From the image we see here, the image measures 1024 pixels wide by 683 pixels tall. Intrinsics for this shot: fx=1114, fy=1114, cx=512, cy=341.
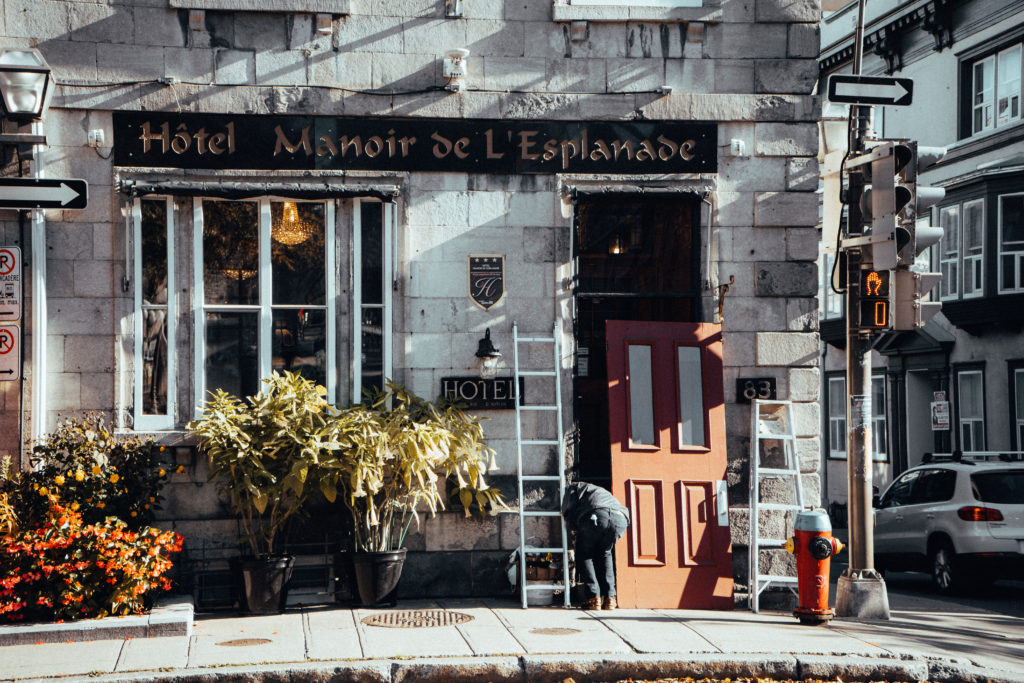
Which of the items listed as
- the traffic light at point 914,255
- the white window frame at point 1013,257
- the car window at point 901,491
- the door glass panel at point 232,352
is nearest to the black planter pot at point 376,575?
the door glass panel at point 232,352

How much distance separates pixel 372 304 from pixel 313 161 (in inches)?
57.2

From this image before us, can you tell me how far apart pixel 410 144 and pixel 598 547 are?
415cm

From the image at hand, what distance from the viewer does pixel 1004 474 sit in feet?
44.8

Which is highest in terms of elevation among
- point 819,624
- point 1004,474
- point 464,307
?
point 464,307

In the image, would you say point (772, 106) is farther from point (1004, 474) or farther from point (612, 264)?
point (1004, 474)

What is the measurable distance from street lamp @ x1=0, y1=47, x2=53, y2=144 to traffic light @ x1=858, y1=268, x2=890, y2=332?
24.1 ft

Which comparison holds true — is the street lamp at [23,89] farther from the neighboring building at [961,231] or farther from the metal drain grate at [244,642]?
the neighboring building at [961,231]

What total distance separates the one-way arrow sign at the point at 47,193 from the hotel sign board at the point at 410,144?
1843 millimetres

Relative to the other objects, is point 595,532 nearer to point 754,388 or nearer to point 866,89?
point 754,388

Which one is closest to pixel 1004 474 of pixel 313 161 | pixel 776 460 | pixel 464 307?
pixel 776 460

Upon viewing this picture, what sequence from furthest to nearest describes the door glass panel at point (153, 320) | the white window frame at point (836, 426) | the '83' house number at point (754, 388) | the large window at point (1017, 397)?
the white window frame at point (836, 426), the large window at point (1017, 397), the '83' house number at point (754, 388), the door glass panel at point (153, 320)

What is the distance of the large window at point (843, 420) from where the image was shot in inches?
1046

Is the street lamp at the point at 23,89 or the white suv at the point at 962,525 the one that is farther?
the white suv at the point at 962,525

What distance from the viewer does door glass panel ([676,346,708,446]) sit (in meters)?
10.6
